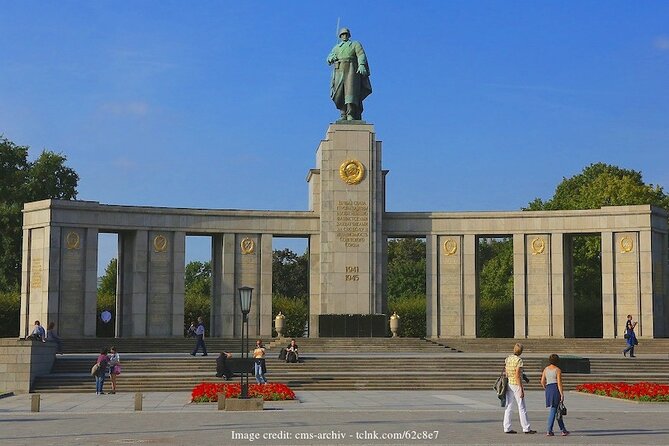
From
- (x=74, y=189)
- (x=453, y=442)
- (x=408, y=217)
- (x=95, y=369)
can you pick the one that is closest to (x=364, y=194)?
(x=408, y=217)

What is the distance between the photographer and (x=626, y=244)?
5219 cm

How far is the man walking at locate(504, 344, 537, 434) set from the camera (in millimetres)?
20688

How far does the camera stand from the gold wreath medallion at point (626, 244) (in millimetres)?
52059

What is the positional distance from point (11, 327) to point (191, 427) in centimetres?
3849

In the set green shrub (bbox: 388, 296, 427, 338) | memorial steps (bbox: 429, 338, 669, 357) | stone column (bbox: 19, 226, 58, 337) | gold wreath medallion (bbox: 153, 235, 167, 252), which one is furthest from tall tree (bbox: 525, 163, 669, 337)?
stone column (bbox: 19, 226, 58, 337)

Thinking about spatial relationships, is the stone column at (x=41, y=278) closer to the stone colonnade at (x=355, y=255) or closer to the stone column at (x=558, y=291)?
the stone colonnade at (x=355, y=255)

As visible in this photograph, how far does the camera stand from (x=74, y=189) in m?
74.8

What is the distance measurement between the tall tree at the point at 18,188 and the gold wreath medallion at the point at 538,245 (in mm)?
34494

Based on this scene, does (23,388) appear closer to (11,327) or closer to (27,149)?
(11,327)

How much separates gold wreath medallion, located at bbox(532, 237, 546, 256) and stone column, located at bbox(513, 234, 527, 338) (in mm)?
588

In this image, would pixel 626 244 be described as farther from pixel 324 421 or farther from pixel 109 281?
pixel 109 281

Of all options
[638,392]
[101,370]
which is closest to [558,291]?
[638,392]

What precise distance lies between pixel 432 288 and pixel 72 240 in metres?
18.5

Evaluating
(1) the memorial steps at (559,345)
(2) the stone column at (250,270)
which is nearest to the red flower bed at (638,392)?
(1) the memorial steps at (559,345)
